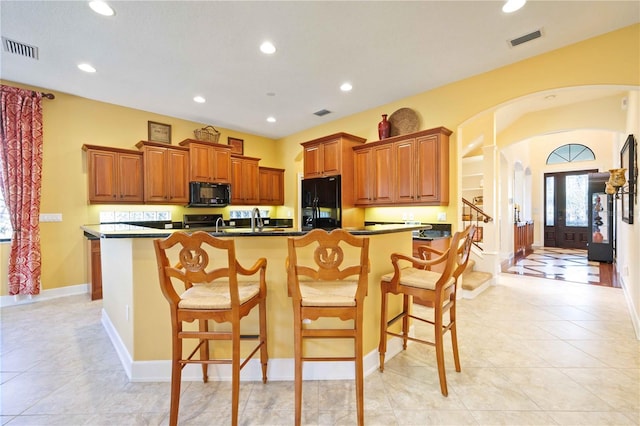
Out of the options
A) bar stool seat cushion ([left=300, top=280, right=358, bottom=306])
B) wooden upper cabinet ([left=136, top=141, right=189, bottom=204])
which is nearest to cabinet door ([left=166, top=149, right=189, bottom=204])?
wooden upper cabinet ([left=136, top=141, right=189, bottom=204])

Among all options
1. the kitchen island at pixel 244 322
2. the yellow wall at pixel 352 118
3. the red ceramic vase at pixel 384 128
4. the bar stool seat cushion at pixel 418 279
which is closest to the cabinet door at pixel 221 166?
the yellow wall at pixel 352 118

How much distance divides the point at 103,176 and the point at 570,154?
39.0ft

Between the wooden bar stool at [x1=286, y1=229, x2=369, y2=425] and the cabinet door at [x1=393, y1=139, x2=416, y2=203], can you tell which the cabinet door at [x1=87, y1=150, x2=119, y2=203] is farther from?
the cabinet door at [x1=393, y1=139, x2=416, y2=203]

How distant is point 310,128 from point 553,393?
558 cm

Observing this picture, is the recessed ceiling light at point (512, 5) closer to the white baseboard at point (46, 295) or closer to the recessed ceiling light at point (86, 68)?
the recessed ceiling light at point (86, 68)

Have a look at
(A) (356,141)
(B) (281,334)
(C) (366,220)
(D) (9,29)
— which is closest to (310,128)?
(A) (356,141)

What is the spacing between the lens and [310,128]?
20.0 ft

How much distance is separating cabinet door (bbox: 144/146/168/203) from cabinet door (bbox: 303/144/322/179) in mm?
2567

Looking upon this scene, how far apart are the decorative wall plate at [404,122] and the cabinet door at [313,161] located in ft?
4.43

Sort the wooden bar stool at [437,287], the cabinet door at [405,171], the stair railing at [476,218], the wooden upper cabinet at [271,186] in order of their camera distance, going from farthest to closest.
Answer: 1. the wooden upper cabinet at [271,186]
2. the stair railing at [476,218]
3. the cabinet door at [405,171]
4. the wooden bar stool at [437,287]

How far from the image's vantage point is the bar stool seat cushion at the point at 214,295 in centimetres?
158

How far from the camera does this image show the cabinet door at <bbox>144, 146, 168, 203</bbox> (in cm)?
465

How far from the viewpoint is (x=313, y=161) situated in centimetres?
514

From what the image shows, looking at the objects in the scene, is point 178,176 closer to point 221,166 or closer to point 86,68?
point 221,166
